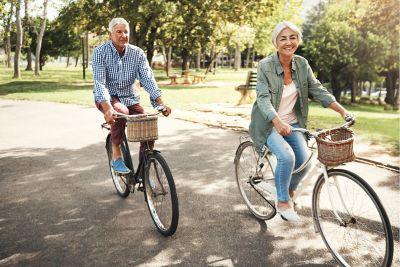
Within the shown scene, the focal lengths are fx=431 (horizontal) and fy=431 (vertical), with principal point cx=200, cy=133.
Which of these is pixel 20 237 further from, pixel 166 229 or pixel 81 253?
pixel 166 229

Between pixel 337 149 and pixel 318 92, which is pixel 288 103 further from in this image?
pixel 337 149

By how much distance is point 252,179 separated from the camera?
4656 mm

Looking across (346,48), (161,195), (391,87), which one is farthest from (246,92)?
(391,87)

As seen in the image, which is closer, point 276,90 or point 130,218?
point 276,90

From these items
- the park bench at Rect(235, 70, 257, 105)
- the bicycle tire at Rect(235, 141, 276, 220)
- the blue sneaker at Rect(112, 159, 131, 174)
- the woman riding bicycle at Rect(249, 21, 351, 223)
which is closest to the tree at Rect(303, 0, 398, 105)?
the park bench at Rect(235, 70, 257, 105)

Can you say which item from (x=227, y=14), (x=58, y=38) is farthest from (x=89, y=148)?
(x=58, y=38)

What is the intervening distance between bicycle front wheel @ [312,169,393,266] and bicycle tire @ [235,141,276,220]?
1.99 feet

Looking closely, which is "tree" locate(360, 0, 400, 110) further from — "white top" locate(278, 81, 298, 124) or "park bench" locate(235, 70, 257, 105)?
"white top" locate(278, 81, 298, 124)

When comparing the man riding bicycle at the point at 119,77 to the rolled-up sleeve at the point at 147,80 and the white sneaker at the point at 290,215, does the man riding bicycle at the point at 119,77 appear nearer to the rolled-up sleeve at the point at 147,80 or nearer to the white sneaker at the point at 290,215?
the rolled-up sleeve at the point at 147,80

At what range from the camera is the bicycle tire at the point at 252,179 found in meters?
4.51

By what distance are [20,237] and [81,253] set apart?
2.49 ft

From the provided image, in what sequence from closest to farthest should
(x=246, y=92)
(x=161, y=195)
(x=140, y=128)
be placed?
1. (x=140, y=128)
2. (x=161, y=195)
3. (x=246, y=92)

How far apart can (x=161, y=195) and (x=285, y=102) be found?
1567 mm

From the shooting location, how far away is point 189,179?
6125 millimetres
